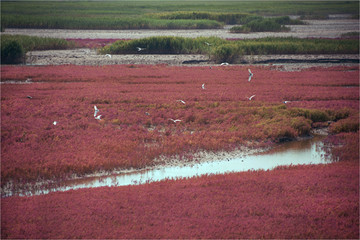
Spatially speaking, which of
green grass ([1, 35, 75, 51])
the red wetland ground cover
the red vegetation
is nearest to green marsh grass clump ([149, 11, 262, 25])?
green grass ([1, 35, 75, 51])

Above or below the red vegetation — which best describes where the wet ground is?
above

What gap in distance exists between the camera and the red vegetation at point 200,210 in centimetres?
869

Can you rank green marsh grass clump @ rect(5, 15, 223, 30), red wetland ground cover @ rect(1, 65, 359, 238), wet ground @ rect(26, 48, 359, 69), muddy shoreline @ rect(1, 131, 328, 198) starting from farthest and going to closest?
green marsh grass clump @ rect(5, 15, 223, 30), wet ground @ rect(26, 48, 359, 69), muddy shoreline @ rect(1, 131, 328, 198), red wetland ground cover @ rect(1, 65, 359, 238)

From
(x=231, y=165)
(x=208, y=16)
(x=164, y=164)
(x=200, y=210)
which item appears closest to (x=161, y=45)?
(x=164, y=164)

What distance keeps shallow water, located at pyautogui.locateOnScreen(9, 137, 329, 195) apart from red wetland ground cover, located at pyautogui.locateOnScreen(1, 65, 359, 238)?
694mm

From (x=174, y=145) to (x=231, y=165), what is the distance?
262 cm

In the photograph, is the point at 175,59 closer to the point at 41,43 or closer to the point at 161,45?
the point at 161,45

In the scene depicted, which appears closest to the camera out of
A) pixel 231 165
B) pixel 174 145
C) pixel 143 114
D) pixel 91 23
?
pixel 231 165

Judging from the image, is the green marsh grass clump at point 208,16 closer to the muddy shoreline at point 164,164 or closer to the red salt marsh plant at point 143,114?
the red salt marsh plant at point 143,114

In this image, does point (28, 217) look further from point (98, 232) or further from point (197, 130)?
point (197, 130)

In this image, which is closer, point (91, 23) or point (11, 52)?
point (11, 52)

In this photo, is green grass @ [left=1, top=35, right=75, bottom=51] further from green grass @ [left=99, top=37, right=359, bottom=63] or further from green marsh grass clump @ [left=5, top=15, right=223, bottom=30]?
green marsh grass clump @ [left=5, top=15, right=223, bottom=30]

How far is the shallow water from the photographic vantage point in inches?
504

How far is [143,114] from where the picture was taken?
19906mm
